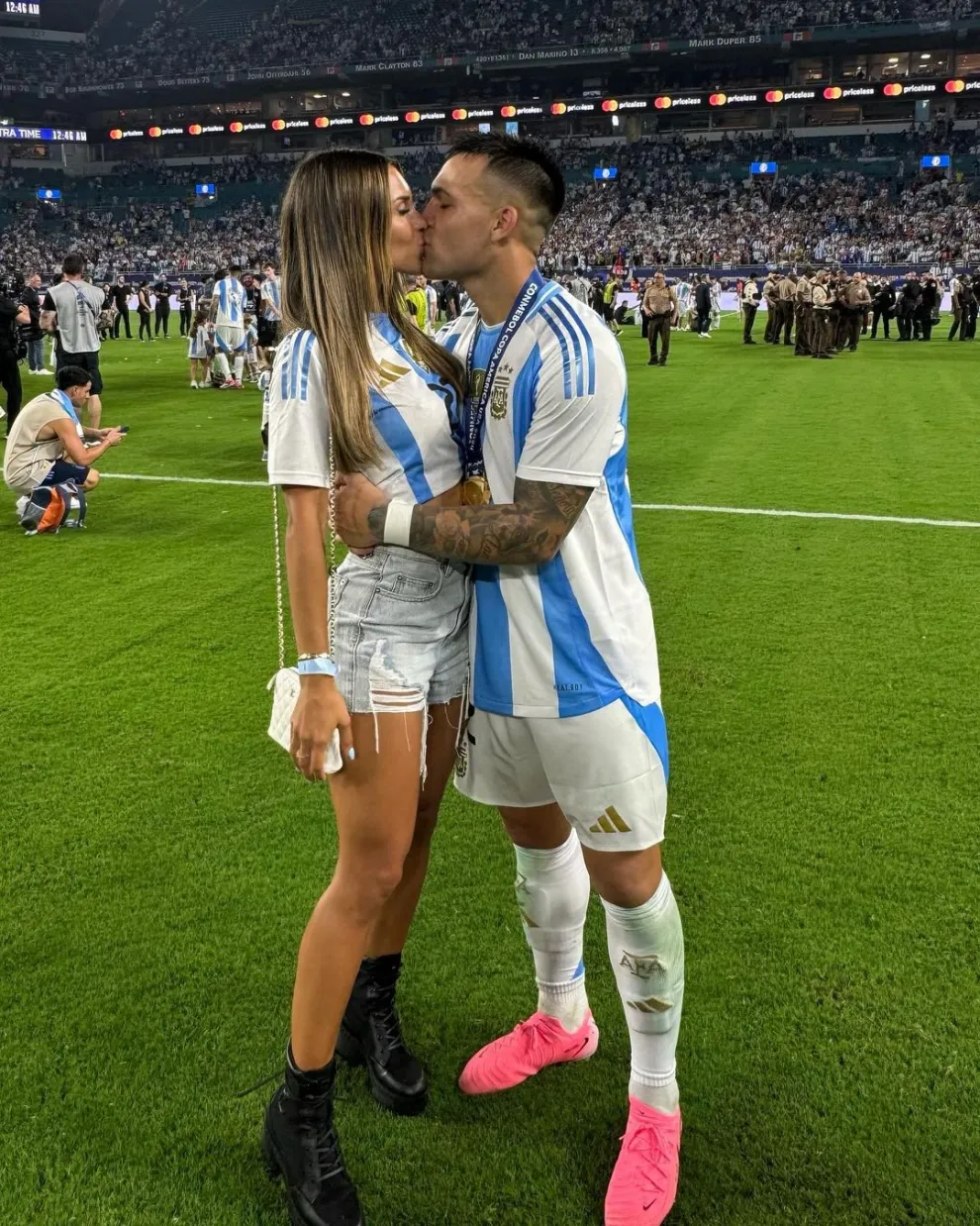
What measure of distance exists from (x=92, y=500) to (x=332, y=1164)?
8.22 meters

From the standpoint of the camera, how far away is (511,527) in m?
2.06

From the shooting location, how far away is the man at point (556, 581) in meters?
2.08

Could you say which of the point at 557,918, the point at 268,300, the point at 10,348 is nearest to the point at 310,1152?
the point at 557,918

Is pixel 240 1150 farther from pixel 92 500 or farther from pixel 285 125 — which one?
pixel 285 125

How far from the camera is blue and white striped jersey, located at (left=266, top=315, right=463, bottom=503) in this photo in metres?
2.07

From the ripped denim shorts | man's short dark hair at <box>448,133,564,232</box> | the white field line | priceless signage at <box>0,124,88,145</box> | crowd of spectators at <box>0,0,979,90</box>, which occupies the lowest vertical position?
the white field line

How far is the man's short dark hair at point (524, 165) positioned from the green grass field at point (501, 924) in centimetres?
212

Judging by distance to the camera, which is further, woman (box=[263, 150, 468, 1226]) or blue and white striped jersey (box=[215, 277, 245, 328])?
blue and white striped jersey (box=[215, 277, 245, 328])

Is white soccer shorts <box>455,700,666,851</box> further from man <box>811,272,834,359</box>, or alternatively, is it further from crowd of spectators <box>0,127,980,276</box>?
crowd of spectators <box>0,127,980,276</box>

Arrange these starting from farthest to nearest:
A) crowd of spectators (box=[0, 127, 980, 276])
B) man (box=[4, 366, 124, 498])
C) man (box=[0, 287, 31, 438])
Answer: crowd of spectators (box=[0, 127, 980, 276]) → man (box=[0, 287, 31, 438]) → man (box=[4, 366, 124, 498])

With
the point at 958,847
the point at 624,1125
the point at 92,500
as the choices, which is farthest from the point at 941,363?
the point at 624,1125

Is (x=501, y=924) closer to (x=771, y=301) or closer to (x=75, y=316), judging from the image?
(x=75, y=316)

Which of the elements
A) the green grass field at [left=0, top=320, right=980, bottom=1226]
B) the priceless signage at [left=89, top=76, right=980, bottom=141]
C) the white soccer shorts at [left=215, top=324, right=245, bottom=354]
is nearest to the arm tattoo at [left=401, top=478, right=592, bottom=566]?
the green grass field at [left=0, top=320, right=980, bottom=1226]

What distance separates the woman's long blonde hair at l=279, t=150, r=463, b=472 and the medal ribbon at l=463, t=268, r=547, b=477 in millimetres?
227
